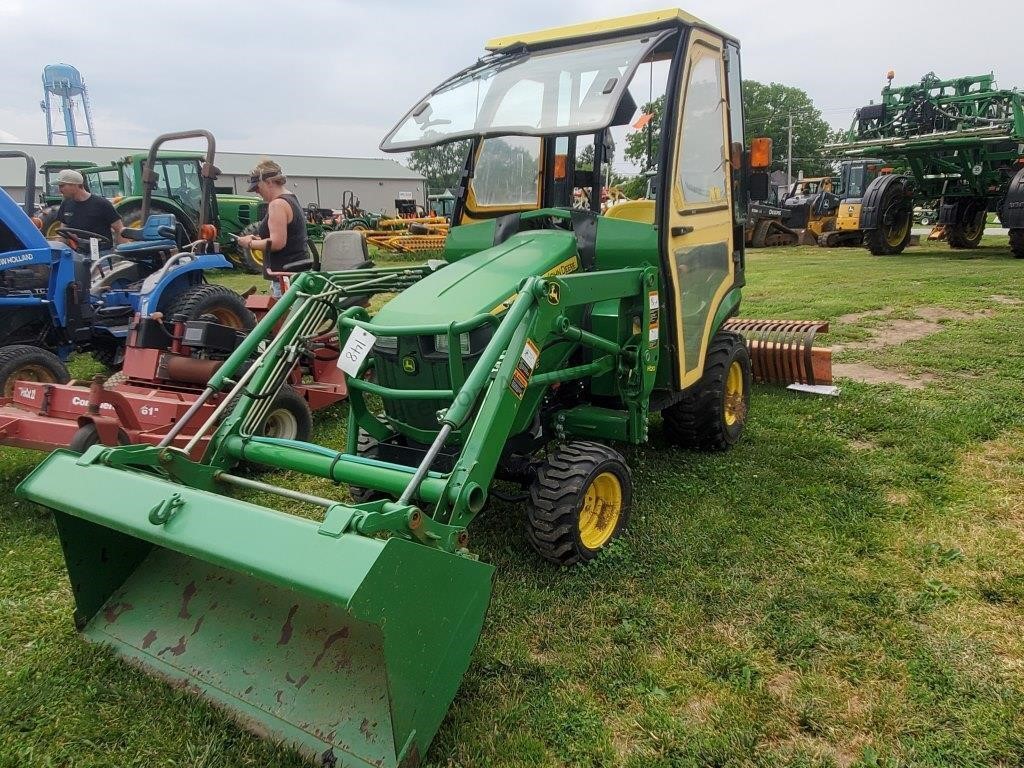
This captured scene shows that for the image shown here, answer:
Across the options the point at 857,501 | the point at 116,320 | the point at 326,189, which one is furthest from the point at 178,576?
the point at 326,189

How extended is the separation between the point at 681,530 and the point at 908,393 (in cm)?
311

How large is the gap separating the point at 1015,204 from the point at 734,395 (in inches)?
430

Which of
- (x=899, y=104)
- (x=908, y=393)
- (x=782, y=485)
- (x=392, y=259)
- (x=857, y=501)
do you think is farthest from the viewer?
(x=392, y=259)

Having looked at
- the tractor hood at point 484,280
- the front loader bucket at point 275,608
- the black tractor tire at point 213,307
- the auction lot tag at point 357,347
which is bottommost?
the front loader bucket at point 275,608

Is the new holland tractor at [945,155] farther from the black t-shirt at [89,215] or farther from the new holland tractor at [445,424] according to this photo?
the black t-shirt at [89,215]

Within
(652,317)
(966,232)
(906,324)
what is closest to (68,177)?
(652,317)

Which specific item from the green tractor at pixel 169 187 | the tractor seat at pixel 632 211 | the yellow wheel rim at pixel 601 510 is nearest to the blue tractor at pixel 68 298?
the tractor seat at pixel 632 211

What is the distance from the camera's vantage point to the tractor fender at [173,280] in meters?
5.89

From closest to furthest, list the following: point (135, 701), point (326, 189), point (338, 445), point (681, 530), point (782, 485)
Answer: point (135, 701), point (681, 530), point (782, 485), point (338, 445), point (326, 189)

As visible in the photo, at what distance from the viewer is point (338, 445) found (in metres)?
5.15

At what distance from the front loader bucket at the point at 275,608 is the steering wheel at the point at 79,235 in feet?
18.8

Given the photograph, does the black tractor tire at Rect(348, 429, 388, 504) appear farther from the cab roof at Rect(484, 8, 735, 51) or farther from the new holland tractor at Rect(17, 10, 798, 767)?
the cab roof at Rect(484, 8, 735, 51)

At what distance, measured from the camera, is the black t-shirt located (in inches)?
310

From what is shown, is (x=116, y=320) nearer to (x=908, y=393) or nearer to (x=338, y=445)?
(x=338, y=445)
